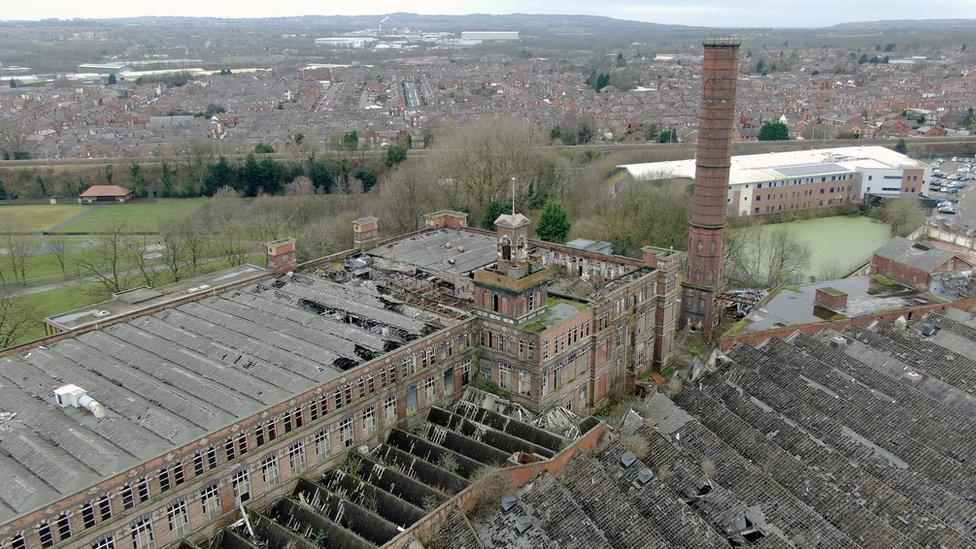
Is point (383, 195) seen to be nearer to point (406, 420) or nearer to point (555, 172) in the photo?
point (555, 172)

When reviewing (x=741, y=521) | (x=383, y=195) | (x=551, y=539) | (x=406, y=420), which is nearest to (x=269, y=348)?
(x=406, y=420)

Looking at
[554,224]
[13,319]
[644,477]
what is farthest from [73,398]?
[554,224]

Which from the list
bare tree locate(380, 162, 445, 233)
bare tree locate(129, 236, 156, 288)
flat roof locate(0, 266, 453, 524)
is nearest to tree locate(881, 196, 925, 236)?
bare tree locate(380, 162, 445, 233)

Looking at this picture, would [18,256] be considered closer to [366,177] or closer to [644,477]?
[366,177]

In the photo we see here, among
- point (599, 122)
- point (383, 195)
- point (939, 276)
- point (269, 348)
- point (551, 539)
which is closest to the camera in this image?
point (551, 539)

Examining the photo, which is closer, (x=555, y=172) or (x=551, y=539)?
(x=551, y=539)

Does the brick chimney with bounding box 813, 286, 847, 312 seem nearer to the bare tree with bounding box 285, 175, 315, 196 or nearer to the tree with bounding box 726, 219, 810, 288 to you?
the tree with bounding box 726, 219, 810, 288

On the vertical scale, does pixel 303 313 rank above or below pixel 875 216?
above
